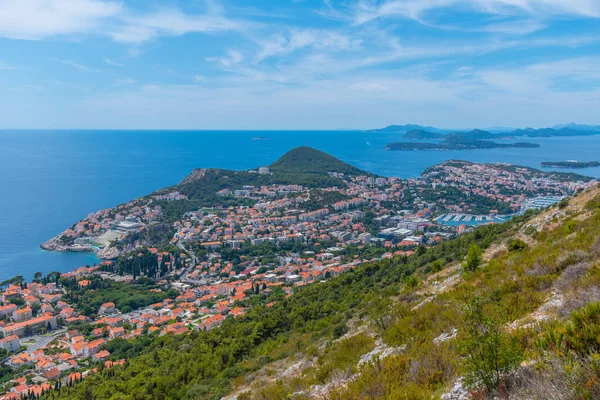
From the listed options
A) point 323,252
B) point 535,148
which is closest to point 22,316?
point 323,252

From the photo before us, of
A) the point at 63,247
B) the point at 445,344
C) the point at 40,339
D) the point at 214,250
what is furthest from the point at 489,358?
the point at 63,247

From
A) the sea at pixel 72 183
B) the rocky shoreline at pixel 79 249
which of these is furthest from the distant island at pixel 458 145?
the rocky shoreline at pixel 79 249

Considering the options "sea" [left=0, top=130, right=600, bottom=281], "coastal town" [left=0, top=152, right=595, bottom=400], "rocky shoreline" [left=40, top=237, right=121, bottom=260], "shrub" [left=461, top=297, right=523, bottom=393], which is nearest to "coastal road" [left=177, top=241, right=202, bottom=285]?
"coastal town" [left=0, top=152, right=595, bottom=400]

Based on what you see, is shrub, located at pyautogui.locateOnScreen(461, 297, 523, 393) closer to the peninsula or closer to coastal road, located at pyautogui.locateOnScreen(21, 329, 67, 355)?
coastal road, located at pyautogui.locateOnScreen(21, 329, 67, 355)

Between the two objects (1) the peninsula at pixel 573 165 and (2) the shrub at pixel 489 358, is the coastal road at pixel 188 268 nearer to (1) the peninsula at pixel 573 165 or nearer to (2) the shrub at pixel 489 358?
(2) the shrub at pixel 489 358

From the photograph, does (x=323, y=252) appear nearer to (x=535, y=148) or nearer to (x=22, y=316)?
(x=22, y=316)

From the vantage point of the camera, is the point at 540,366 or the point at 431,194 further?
the point at 431,194
